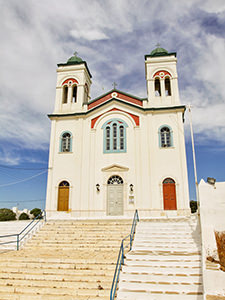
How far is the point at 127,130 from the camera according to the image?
19.0 meters

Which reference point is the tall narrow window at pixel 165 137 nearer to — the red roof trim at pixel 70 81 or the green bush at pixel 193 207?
the red roof trim at pixel 70 81

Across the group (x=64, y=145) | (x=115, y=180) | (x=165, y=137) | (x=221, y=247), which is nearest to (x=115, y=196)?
(x=115, y=180)

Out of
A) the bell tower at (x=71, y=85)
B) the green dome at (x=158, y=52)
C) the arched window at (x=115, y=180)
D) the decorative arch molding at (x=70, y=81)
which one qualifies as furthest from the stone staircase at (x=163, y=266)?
the green dome at (x=158, y=52)

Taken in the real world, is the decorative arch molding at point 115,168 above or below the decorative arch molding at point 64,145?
below

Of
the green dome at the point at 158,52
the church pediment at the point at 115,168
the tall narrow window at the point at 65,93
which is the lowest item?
the church pediment at the point at 115,168

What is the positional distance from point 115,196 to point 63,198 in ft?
12.7

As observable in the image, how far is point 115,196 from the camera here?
1753 centimetres

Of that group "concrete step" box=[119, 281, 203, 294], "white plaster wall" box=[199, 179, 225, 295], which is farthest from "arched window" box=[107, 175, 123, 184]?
"concrete step" box=[119, 281, 203, 294]

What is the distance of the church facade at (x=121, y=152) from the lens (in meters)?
17.1

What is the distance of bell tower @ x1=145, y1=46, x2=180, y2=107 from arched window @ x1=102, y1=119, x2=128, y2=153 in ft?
9.03

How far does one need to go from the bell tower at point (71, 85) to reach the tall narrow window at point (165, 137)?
6.70 metres

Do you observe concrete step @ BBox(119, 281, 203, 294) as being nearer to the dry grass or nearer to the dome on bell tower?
the dry grass

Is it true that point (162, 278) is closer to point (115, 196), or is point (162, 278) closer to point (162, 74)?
point (115, 196)

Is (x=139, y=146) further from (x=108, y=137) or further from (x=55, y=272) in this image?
(x=55, y=272)
